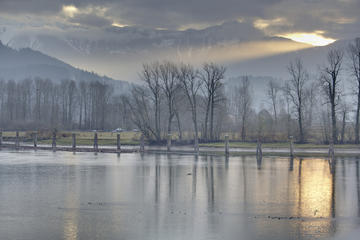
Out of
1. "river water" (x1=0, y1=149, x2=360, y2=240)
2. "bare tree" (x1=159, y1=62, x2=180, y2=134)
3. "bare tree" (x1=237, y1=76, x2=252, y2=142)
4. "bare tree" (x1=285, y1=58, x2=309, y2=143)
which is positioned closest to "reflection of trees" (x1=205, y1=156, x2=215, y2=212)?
"river water" (x1=0, y1=149, x2=360, y2=240)

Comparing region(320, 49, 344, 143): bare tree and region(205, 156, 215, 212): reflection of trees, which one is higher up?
region(320, 49, 344, 143): bare tree

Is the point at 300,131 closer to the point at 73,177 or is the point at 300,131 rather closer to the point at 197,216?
the point at 73,177

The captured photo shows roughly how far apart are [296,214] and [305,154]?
94.0 ft

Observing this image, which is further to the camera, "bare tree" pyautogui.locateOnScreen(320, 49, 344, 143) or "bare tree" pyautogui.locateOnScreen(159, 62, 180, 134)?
"bare tree" pyautogui.locateOnScreen(159, 62, 180, 134)

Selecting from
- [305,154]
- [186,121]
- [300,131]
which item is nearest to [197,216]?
[305,154]

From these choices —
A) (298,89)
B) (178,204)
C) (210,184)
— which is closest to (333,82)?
(298,89)

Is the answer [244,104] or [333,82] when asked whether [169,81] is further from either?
[333,82]

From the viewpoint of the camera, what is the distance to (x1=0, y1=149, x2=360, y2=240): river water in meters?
13.7

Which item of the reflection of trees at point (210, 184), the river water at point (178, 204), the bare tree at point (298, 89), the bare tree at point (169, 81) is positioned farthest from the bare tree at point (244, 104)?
the river water at point (178, 204)

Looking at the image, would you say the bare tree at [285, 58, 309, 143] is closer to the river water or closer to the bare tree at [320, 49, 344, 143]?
the bare tree at [320, 49, 344, 143]

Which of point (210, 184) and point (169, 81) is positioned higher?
point (169, 81)

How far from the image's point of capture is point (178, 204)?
712 inches

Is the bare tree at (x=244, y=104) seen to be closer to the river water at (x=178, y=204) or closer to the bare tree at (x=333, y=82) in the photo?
the bare tree at (x=333, y=82)

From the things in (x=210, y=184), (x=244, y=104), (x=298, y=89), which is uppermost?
(x=298, y=89)
